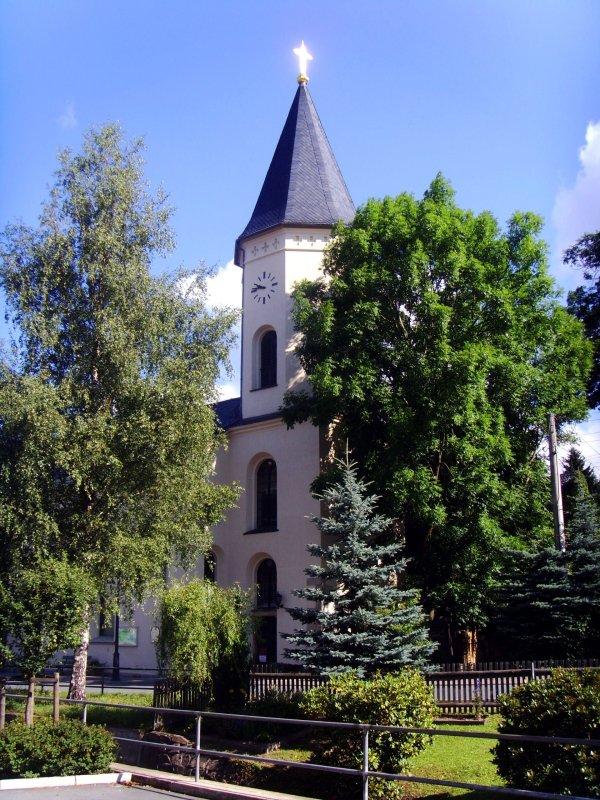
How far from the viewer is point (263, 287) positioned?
101ft

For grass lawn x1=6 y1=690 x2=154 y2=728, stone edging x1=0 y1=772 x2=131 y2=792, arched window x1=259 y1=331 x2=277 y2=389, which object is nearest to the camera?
stone edging x1=0 y1=772 x2=131 y2=792

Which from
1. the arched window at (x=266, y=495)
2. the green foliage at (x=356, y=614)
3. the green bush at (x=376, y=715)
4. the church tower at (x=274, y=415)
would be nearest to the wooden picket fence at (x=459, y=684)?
the green foliage at (x=356, y=614)

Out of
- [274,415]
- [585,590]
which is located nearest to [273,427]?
[274,415]

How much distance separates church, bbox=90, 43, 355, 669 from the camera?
90.7ft

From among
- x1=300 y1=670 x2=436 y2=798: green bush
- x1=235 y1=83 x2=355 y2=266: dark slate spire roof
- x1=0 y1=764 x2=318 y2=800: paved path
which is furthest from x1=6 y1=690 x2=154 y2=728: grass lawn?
x1=235 y1=83 x2=355 y2=266: dark slate spire roof

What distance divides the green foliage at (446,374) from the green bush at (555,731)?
39.0ft

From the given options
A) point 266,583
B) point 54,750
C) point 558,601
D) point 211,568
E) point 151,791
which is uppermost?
point 211,568

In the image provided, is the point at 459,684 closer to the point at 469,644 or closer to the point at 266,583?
the point at 469,644

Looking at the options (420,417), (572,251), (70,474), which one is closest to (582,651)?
(420,417)

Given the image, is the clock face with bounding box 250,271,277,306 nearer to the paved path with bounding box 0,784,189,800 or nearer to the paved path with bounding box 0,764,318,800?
the paved path with bounding box 0,764,318,800

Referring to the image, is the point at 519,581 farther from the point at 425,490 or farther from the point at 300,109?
the point at 300,109

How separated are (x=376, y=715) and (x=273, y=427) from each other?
60.6ft

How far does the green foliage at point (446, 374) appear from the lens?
72.7 ft

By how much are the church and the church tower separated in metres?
0.04
